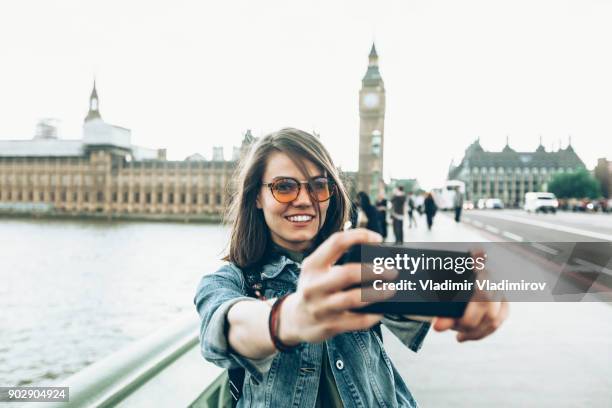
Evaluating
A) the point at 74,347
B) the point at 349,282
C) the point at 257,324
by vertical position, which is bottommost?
the point at 74,347

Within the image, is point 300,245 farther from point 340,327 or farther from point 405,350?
point 405,350

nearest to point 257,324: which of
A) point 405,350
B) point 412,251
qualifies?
point 412,251

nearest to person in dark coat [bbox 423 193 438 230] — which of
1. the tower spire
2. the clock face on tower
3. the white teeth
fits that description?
the white teeth

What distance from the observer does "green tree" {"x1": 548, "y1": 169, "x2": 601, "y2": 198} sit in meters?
63.8

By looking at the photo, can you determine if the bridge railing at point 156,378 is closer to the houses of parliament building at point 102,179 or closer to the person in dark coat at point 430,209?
the person in dark coat at point 430,209

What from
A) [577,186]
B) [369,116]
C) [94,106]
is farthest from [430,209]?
[94,106]

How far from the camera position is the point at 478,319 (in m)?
0.80

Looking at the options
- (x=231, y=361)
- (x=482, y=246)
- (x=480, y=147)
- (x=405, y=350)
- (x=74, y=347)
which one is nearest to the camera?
(x=482, y=246)

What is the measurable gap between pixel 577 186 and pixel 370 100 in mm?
27591

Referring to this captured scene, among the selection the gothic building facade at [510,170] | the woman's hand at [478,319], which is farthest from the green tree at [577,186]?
the woman's hand at [478,319]

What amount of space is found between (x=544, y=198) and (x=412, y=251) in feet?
133

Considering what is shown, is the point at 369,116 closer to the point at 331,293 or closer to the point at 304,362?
the point at 304,362

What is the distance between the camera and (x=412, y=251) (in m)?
0.80

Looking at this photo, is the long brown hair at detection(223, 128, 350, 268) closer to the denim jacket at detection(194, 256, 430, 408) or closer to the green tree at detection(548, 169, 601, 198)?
the denim jacket at detection(194, 256, 430, 408)
